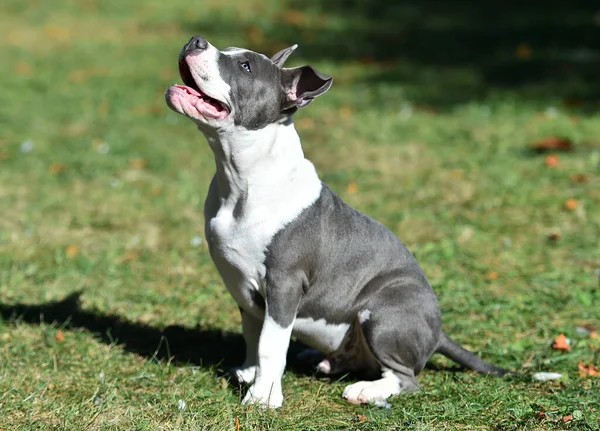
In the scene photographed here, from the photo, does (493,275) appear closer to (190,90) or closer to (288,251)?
(288,251)

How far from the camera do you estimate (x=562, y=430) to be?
12.8 ft

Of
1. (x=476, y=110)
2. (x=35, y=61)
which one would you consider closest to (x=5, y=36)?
(x=35, y=61)

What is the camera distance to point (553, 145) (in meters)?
8.42

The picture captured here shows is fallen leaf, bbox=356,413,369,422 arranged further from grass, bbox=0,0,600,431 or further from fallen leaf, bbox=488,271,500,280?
fallen leaf, bbox=488,271,500,280

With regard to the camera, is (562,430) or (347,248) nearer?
(562,430)

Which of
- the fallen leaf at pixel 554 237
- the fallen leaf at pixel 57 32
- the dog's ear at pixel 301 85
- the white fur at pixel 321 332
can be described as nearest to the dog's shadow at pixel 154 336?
the white fur at pixel 321 332

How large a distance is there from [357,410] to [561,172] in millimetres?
4450

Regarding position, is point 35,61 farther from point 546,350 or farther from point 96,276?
point 546,350

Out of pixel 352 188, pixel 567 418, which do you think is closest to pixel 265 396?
pixel 567 418

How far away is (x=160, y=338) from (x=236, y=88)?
6.11 ft

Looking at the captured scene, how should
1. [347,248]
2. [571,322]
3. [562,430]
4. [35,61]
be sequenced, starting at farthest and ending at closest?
[35,61]
[571,322]
[347,248]
[562,430]

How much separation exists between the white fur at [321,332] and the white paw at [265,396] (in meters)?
0.35

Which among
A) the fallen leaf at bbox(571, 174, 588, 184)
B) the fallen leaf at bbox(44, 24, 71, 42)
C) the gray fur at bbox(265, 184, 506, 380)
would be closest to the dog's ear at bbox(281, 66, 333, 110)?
the gray fur at bbox(265, 184, 506, 380)

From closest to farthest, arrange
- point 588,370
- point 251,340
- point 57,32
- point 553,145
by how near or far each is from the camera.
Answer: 1. point 251,340
2. point 588,370
3. point 553,145
4. point 57,32
